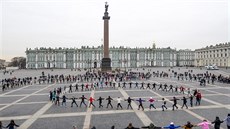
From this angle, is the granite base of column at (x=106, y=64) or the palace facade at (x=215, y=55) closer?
the granite base of column at (x=106, y=64)

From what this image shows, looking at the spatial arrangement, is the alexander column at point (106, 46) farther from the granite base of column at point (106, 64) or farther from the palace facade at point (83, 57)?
the palace facade at point (83, 57)

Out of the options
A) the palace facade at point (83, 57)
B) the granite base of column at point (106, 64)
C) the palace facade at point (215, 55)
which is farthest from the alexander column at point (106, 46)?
the palace facade at point (83, 57)

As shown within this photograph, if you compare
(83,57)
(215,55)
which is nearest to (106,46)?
(215,55)

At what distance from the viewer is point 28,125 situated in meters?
13.2

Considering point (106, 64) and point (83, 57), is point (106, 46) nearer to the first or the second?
point (106, 64)

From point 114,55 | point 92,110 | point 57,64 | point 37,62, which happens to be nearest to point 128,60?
point 114,55

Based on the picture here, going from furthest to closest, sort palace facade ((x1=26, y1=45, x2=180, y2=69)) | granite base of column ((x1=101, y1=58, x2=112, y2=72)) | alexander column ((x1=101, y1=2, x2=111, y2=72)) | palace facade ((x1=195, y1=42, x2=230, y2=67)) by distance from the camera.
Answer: palace facade ((x1=26, y1=45, x2=180, y2=69)), palace facade ((x1=195, y1=42, x2=230, y2=67)), granite base of column ((x1=101, y1=58, x2=112, y2=72)), alexander column ((x1=101, y1=2, x2=111, y2=72))

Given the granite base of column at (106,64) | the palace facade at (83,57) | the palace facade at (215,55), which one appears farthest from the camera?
the palace facade at (83,57)

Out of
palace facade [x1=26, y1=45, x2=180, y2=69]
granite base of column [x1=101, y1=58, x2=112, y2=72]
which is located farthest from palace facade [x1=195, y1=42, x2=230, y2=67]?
granite base of column [x1=101, y1=58, x2=112, y2=72]

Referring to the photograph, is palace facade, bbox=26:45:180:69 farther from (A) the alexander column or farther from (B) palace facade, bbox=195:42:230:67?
(A) the alexander column

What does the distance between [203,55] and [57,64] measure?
8251 centimetres

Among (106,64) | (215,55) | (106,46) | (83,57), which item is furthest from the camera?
(83,57)

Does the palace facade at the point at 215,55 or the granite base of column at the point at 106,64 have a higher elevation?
the palace facade at the point at 215,55

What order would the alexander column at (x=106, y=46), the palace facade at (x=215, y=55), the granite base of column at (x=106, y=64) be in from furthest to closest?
1. the palace facade at (x=215, y=55)
2. the granite base of column at (x=106, y=64)
3. the alexander column at (x=106, y=46)
